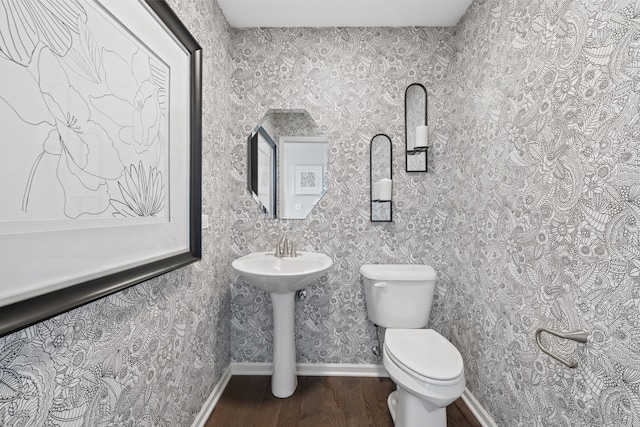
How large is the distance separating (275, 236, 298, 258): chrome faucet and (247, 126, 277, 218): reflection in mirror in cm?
22

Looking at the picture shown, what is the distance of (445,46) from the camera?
1.95m

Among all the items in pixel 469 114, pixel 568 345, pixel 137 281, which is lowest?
pixel 568 345

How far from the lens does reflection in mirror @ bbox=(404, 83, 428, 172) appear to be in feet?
6.36

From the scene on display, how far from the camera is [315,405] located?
1692 mm

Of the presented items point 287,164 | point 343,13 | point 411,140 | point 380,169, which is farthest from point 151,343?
point 343,13

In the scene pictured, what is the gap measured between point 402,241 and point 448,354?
0.77 meters

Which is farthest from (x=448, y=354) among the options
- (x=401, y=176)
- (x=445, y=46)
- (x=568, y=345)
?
(x=445, y=46)

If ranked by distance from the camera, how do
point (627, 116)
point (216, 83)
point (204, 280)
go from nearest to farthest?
point (627, 116)
point (204, 280)
point (216, 83)

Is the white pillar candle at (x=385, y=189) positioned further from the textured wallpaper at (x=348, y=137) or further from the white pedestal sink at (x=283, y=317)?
the white pedestal sink at (x=283, y=317)

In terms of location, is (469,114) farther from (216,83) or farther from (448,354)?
(216,83)

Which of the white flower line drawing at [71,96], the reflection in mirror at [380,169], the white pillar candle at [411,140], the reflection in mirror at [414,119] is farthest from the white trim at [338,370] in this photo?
the white flower line drawing at [71,96]

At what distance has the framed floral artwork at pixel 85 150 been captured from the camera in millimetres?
592

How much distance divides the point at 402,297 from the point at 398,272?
0.50ft

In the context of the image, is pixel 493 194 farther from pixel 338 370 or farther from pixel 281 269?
pixel 338 370
